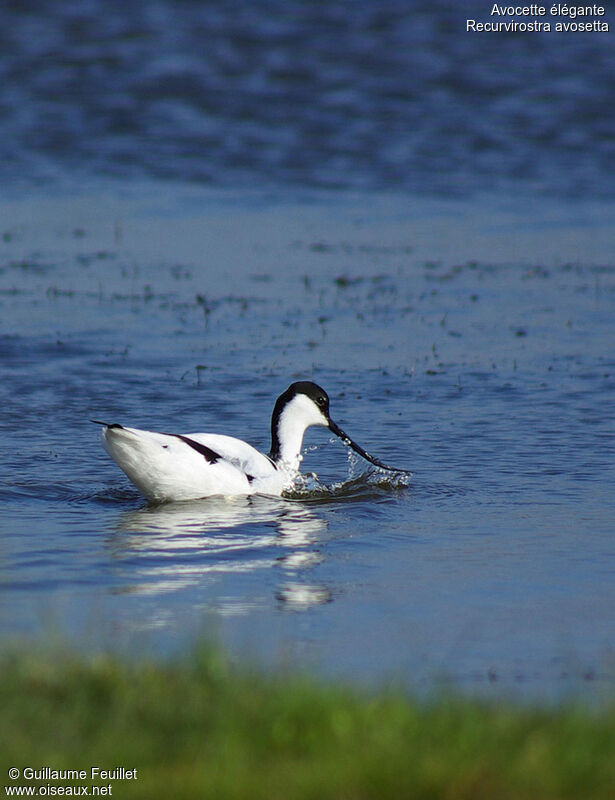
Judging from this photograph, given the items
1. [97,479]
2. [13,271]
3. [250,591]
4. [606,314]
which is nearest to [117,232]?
[13,271]

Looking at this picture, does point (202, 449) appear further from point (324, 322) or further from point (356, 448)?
point (324, 322)

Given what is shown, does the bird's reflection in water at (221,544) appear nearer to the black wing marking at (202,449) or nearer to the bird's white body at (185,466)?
the bird's white body at (185,466)

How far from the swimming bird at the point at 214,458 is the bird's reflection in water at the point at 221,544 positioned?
0.10m

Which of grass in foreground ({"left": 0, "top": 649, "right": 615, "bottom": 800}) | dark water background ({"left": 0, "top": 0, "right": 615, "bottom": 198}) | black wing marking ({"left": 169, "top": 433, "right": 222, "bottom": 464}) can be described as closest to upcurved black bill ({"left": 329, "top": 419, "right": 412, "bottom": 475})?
black wing marking ({"left": 169, "top": 433, "right": 222, "bottom": 464})

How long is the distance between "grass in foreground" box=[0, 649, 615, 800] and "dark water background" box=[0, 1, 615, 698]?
0.76 m

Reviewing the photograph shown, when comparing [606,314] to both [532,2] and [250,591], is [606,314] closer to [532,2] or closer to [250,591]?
[250,591]

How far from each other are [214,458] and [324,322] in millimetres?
5120

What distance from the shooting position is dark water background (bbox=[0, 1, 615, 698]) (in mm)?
6695

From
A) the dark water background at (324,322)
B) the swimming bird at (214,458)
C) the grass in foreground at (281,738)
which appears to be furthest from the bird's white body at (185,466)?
the grass in foreground at (281,738)

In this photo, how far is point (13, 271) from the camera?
15602 mm

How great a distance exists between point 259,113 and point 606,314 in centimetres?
1101

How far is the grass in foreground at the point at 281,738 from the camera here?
3.90m

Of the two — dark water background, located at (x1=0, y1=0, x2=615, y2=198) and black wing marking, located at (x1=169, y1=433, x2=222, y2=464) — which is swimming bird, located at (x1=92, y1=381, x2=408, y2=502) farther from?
dark water background, located at (x1=0, y1=0, x2=615, y2=198)

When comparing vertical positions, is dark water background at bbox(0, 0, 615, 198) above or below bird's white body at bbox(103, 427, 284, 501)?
above
